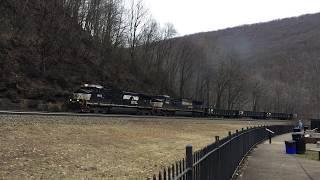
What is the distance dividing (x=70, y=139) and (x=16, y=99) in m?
26.9

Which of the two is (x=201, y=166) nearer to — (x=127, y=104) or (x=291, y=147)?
(x=291, y=147)

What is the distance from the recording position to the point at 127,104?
5375 cm

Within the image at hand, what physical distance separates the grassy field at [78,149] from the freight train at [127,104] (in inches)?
518

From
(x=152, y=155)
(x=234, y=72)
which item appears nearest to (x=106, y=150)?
(x=152, y=155)

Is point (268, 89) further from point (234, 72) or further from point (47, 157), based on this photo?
point (47, 157)

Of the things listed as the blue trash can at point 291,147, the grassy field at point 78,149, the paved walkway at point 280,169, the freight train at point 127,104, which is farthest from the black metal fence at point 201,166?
the freight train at point 127,104

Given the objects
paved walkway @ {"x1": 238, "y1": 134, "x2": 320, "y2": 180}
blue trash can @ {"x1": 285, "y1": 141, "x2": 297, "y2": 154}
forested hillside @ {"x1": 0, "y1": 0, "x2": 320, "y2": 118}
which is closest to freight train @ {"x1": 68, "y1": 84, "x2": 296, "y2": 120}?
forested hillside @ {"x1": 0, "y1": 0, "x2": 320, "y2": 118}

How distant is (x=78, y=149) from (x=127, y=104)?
33.2 meters

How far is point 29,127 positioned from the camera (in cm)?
2477

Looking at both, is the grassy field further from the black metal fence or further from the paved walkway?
the black metal fence

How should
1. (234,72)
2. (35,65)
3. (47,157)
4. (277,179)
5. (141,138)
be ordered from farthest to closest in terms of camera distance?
(234,72), (35,65), (141,138), (47,157), (277,179)

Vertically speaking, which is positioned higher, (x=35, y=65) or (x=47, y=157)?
(x=35, y=65)

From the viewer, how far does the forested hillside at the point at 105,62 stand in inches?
2217

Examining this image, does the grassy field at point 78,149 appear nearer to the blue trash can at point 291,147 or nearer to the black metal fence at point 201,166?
the black metal fence at point 201,166
